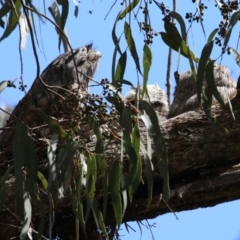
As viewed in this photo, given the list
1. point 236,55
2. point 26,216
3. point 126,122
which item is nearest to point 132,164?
point 126,122

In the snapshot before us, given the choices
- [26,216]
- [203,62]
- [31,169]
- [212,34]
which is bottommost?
[26,216]

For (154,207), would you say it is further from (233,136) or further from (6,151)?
(6,151)

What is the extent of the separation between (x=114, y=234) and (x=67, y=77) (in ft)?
7.27

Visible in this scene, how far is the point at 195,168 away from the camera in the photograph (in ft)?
10.1

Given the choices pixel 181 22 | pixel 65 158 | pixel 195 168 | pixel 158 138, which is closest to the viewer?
pixel 65 158

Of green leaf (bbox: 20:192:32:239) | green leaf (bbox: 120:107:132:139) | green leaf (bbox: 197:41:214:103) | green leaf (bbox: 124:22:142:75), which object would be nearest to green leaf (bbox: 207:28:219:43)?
green leaf (bbox: 197:41:214:103)

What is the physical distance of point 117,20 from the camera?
8.32 ft

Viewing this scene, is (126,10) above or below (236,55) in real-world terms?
above

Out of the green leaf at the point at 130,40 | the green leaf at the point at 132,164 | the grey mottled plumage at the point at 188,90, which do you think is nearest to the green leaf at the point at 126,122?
the green leaf at the point at 132,164

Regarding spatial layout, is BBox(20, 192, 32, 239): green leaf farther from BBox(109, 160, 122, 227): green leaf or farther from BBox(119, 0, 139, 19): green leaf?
BBox(119, 0, 139, 19): green leaf

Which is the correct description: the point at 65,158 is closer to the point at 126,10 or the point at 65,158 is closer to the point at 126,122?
the point at 126,122

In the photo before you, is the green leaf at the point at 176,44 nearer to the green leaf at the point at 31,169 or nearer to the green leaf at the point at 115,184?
the green leaf at the point at 115,184

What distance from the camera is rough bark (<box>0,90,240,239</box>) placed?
3.03 meters

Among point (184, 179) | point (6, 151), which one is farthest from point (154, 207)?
point (6, 151)
